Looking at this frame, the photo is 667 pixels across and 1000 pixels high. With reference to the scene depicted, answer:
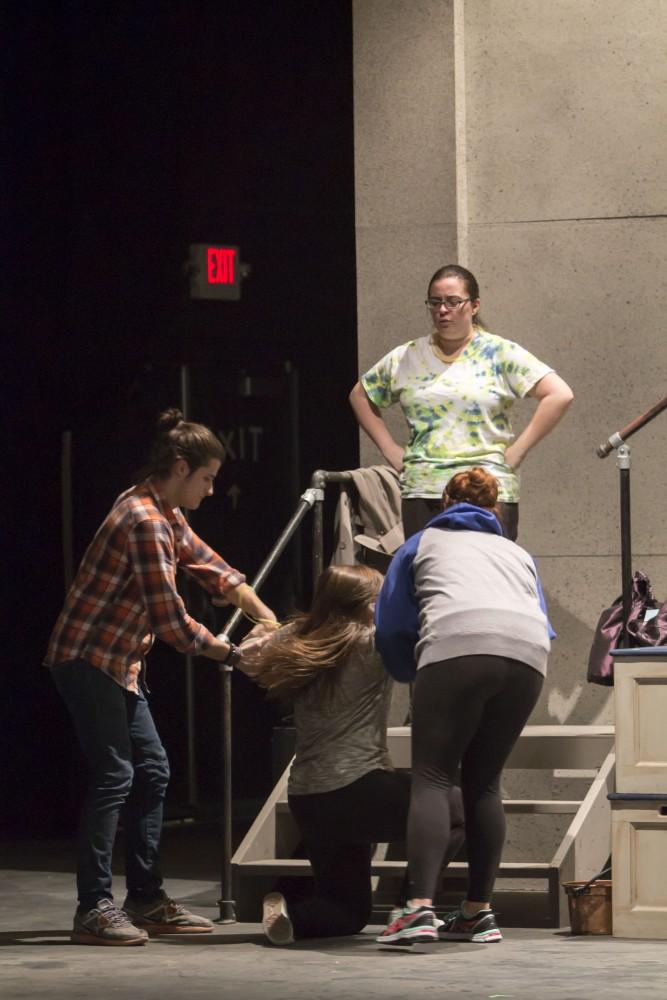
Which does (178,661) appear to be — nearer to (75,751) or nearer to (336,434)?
(75,751)

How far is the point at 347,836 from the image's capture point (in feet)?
21.7

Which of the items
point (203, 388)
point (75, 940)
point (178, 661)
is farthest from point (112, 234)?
point (75, 940)

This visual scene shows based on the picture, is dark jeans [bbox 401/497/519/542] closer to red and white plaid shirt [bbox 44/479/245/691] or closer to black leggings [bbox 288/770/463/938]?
red and white plaid shirt [bbox 44/479/245/691]

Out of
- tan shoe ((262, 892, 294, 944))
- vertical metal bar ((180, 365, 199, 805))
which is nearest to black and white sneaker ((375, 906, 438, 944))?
tan shoe ((262, 892, 294, 944))

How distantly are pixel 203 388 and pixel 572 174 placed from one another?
9.83 feet

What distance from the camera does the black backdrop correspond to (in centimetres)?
1096

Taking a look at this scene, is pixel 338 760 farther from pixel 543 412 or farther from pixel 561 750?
pixel 543 412

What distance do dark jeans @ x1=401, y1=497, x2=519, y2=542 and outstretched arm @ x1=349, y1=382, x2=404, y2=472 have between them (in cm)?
27

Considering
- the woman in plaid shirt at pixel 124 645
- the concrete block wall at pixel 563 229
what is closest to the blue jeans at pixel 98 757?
the woman in plaid shirt at pixel 124 645

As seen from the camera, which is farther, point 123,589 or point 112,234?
point 112,234

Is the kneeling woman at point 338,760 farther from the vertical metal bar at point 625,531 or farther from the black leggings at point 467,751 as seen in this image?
the vertical metal bar at point 625,531

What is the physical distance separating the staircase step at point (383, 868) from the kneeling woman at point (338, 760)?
484mm

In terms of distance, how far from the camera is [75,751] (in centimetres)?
1096

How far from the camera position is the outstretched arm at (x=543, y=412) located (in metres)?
7.57
